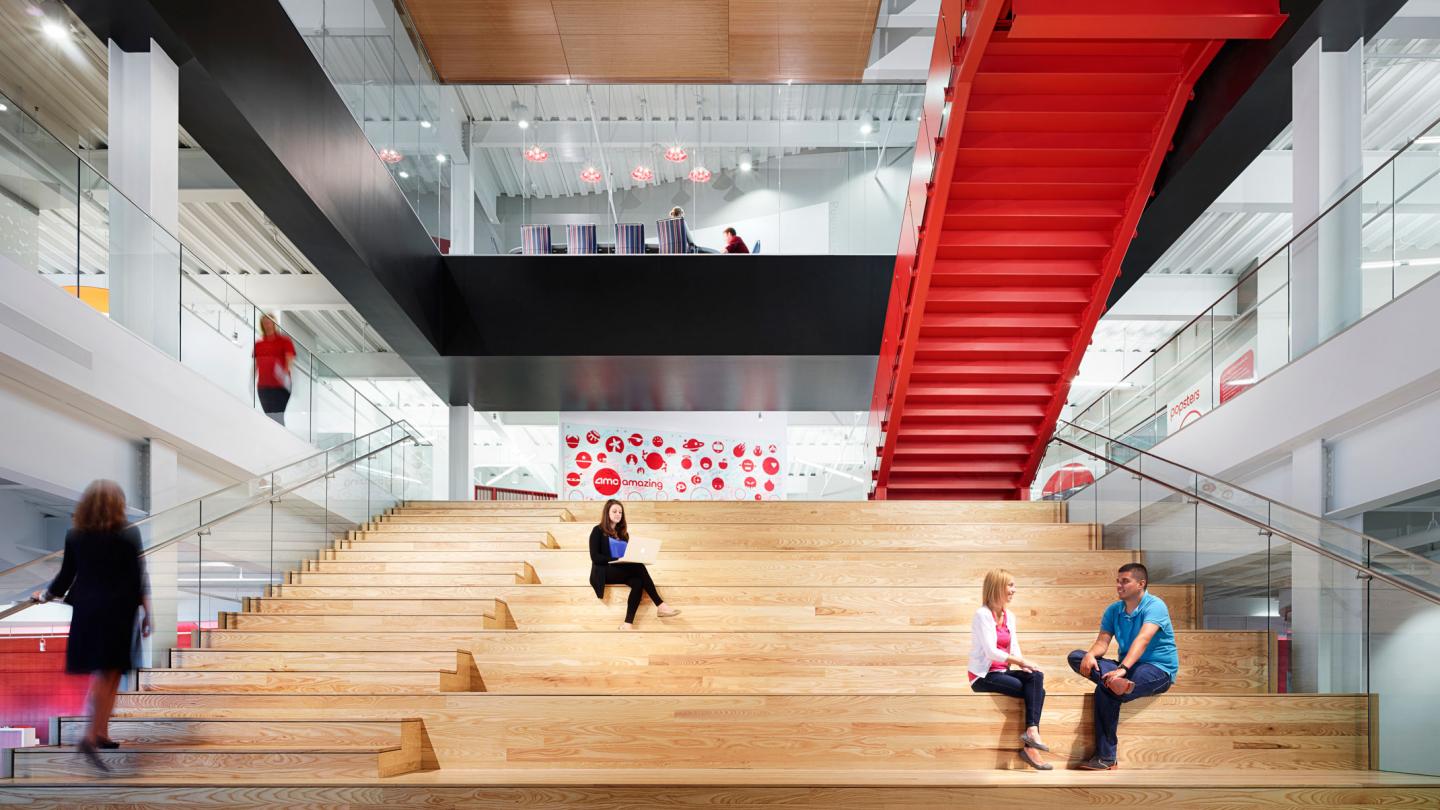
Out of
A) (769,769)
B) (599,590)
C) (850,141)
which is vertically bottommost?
(769,769)

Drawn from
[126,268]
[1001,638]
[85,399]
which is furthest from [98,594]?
[1001,638]

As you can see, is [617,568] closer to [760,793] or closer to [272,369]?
[760,793]

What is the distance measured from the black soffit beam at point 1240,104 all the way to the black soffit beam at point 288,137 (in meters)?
6.30

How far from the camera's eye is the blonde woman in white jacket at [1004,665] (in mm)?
5480

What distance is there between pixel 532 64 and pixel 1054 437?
6872mm

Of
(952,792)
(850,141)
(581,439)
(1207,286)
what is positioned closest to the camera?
(952,792)

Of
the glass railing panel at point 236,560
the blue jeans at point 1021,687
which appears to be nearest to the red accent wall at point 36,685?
the glass railing panel at point 236,560

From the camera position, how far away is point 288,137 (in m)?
8.09

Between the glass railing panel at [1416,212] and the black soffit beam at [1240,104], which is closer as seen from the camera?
the glass railing panel at [1416,212]

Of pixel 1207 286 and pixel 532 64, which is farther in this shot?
pixel 1207 286

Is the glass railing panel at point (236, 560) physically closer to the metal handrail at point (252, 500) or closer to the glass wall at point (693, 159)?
the metal handrail at point (252, 500)

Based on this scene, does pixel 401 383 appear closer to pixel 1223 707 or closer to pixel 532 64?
pixel 532 64

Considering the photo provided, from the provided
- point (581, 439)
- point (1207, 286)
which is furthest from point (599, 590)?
point (1207, 286)

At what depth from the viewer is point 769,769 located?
5.47 m
